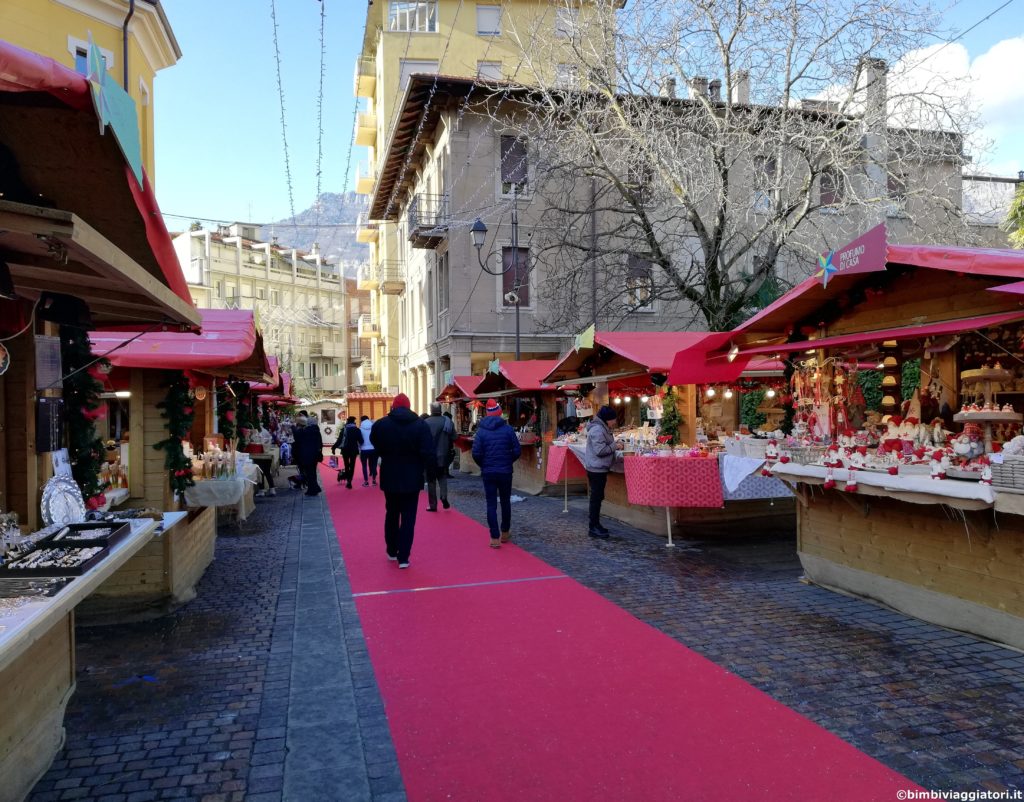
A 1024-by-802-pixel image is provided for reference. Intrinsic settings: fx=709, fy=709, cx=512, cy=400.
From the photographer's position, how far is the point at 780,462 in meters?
7.43

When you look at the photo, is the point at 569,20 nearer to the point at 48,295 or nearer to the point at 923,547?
the point at 923,547

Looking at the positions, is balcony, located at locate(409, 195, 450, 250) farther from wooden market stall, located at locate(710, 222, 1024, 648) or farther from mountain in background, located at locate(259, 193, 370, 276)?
wooden market stall, located at locate(710, 222, 1024, 648)

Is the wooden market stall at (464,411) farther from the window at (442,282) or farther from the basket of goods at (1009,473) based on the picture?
the basket of goods at (1009,473)

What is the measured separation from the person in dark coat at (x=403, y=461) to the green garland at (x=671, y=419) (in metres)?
4.20

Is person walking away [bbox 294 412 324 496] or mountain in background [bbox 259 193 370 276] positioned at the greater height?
mountain in background [bbox 259 193 370 276]

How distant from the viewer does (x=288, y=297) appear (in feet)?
205

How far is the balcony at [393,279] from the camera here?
3509 cm

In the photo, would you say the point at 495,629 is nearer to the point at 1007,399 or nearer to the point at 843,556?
the point at 843,556

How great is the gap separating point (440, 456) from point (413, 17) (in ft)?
87.5

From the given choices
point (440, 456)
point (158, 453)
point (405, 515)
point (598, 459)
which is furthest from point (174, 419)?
point (440, 456)

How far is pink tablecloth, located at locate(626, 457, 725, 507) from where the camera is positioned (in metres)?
9.00

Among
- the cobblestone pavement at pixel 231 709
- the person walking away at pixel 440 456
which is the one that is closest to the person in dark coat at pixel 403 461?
the cobblestone pavement at pixel 231 709

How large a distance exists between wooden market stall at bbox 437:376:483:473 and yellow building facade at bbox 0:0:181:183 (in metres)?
9.44

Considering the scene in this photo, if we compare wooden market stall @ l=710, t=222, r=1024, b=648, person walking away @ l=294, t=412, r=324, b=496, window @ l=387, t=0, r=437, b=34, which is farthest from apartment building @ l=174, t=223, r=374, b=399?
wooden market stall @ l=710, t=222, r=1024, b=648
